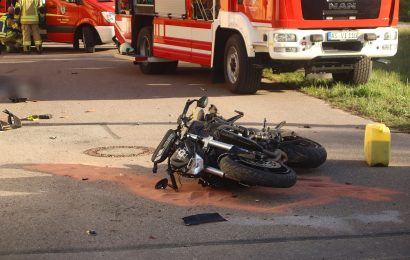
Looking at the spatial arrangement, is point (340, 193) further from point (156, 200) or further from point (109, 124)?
point (109, 124)

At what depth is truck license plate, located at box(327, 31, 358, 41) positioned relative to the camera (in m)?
13.3

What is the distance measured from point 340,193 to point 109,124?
4.91 m

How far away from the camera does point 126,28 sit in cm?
1923

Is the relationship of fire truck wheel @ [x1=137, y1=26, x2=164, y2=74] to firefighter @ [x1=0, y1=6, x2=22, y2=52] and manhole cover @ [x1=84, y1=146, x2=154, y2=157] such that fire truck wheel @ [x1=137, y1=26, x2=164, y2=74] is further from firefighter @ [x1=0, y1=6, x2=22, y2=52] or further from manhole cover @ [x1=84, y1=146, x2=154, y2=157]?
manhole cover @ [x1=84, y1=146, x2=154, y2=157]

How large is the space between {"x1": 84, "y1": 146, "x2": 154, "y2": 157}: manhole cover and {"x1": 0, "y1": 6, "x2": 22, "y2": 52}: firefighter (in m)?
16.1

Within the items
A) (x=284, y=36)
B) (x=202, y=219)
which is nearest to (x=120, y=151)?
(x=202, y=219)

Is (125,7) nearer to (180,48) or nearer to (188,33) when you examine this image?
(180,48)

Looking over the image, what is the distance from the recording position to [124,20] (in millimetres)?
19297

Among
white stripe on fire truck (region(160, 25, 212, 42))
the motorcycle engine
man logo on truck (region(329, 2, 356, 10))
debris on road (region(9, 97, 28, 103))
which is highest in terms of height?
man logo on truck (region(329, 2, 356, 10))

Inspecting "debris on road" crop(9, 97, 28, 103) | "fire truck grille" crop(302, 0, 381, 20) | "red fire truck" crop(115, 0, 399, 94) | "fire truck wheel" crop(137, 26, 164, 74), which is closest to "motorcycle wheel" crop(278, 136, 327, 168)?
"red fire truck" crop(115, 0, 399, 94)

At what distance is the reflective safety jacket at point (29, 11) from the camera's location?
2431 cm

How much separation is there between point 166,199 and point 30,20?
18.4 metres

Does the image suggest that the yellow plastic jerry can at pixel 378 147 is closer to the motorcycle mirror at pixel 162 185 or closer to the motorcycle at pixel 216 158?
the motorcycle at pixel 216 158

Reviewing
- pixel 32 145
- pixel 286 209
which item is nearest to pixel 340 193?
pixel 286 209
